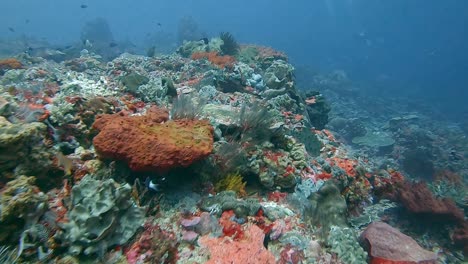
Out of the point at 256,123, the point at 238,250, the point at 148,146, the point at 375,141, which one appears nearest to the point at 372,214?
the point at 256,123

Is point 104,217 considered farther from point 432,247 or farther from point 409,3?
point 409,3

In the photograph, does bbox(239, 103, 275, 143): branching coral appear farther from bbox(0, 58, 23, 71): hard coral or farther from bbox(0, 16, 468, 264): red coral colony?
bbox(0, 58, 23, 71): hard coral

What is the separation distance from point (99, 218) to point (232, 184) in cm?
231

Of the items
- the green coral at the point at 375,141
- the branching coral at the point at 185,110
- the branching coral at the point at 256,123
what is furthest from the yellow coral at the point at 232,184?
the green coral at the point at 375,141

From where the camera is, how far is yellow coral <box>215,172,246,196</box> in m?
5.07

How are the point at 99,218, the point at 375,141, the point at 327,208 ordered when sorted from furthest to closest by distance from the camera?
the point at 375,141
the point at 327,208
the point at 99,218

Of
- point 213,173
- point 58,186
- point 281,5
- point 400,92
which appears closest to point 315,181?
point 213,173

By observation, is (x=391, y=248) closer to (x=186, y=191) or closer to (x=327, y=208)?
(x=327, y=208)

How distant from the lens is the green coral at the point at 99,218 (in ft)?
10.7

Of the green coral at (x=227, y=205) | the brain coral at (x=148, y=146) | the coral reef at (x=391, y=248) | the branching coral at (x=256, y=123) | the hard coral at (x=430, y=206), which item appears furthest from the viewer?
the hard coral at (x=430, y=206)

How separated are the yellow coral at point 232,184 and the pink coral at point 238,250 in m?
1.12

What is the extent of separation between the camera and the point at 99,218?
3395 millimetres

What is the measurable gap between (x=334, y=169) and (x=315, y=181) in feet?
3.03

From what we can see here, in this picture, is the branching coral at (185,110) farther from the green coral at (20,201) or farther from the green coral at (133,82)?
the green coral at (20,201)
